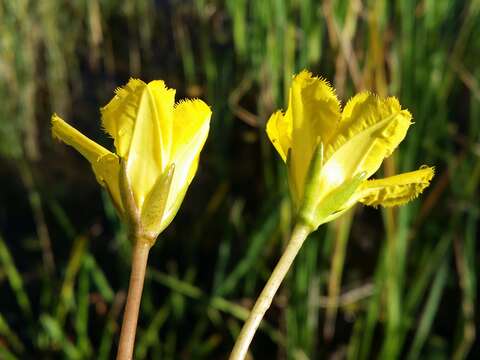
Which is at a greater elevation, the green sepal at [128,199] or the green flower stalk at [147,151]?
the green flower stalk at [147,151]

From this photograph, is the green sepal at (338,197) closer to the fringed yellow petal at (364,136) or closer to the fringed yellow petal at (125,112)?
the fringed yellow petal at (364,136)

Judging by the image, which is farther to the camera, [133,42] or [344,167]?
[133,42]

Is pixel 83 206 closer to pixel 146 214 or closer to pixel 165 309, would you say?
pixel 165 309

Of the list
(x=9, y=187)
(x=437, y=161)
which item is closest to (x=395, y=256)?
(x=437, y=161)

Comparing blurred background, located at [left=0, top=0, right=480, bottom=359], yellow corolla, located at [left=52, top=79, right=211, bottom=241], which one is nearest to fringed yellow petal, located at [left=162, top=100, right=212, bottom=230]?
yellow corolla, located at [left=52, top=79, right=211, bottom=241]

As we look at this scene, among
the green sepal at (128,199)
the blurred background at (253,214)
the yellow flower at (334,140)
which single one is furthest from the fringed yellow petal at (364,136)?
the blurred background at (253,214)

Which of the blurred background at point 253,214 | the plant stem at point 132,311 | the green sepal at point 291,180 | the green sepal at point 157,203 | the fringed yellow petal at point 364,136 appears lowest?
the plant stem at point 132,311

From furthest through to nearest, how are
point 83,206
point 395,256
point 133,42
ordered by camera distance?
point 133,42, point 83,206, point 395,256
